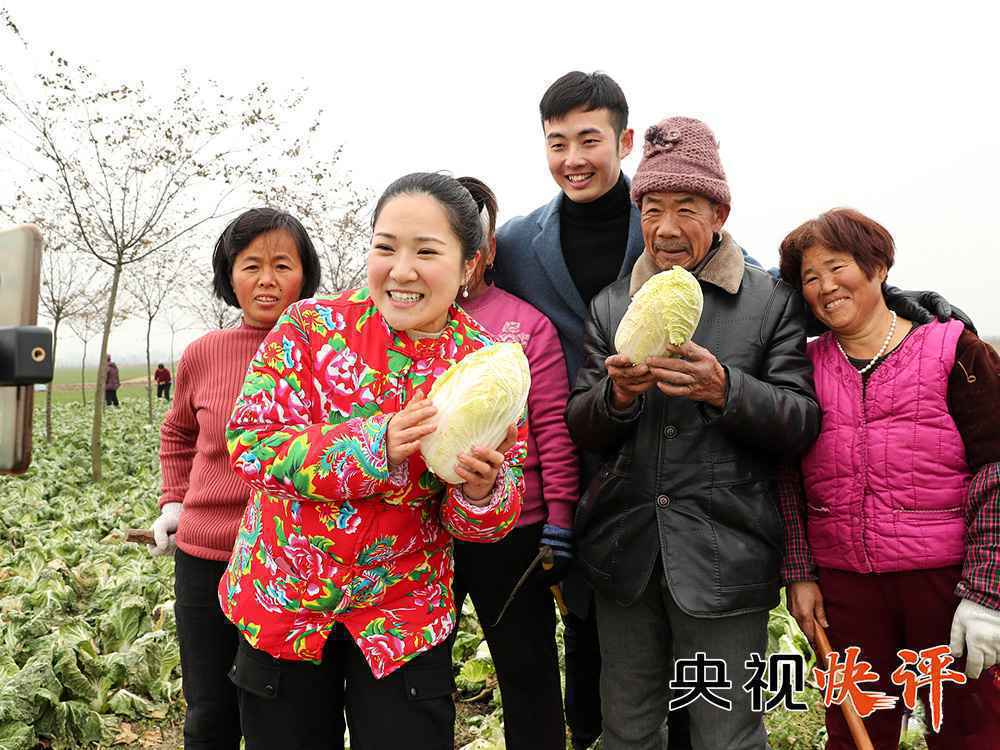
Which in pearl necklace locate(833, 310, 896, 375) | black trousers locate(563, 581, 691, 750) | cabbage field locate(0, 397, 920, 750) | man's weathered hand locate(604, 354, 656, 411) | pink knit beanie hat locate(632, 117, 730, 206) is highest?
pink knit beanie hat locate(632, 117, 730, 206)

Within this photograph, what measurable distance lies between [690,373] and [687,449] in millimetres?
350

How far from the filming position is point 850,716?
259cm

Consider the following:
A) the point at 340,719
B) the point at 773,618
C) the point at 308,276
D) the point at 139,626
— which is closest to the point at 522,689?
the point at 340,719

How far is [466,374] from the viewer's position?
2.00 metres

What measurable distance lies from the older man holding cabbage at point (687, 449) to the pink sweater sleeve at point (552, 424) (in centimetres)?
14

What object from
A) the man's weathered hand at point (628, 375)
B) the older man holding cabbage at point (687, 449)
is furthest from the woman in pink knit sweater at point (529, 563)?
the man's weathered hand at point (628, 375)

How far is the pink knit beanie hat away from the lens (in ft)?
8.39

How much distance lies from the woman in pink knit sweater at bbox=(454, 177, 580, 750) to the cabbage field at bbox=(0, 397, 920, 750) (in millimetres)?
935

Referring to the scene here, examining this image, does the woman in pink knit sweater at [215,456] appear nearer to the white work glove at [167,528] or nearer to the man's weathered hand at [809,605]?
the white work glove at [167,528]

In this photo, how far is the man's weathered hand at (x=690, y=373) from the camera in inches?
90.2

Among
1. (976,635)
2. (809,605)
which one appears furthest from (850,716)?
(976,635)

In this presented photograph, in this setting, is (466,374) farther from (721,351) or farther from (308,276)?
(308,276)

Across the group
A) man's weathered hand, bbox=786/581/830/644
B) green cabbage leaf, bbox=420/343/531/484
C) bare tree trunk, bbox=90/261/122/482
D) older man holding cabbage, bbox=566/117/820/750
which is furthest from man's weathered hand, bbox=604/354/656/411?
bare tree trunk, bbox=90/261/122/482

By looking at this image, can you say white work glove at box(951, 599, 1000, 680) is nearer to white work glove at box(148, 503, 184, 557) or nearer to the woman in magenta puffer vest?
the woman in magenta puffer vest
